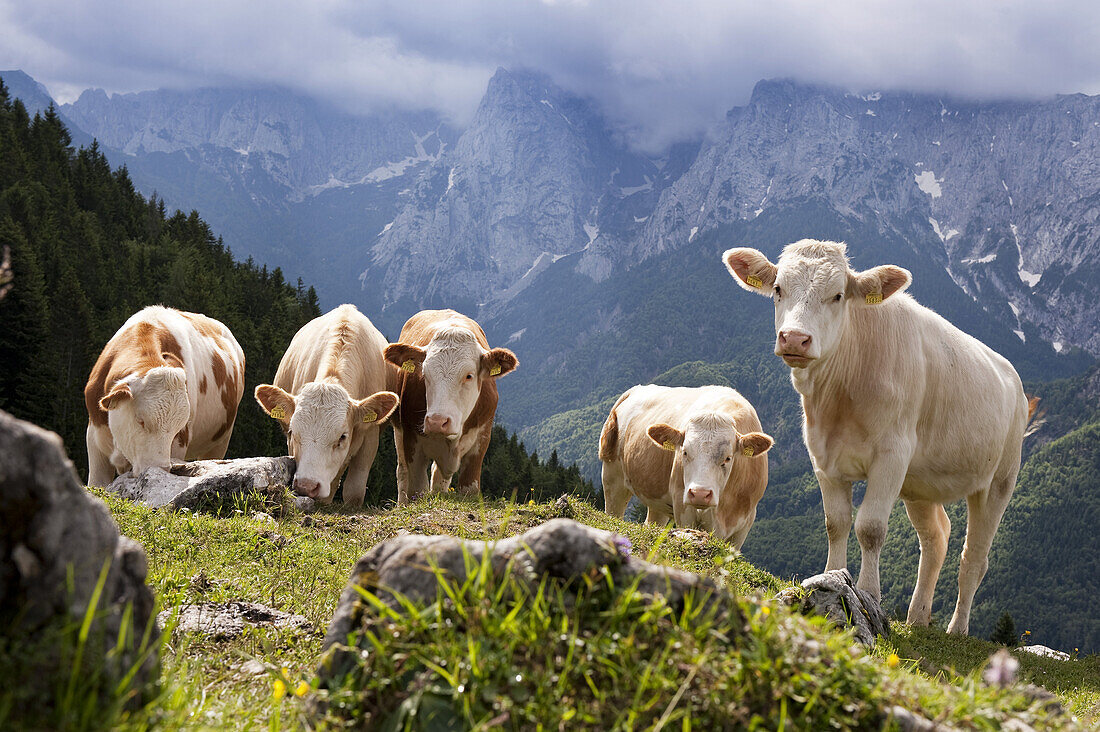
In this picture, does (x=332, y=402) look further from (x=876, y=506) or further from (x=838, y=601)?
(x=876, y=506)

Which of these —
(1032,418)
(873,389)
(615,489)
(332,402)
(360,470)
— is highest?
(873,389)

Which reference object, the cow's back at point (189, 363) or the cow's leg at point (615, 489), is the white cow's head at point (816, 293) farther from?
the cow's back at point (189, 363)

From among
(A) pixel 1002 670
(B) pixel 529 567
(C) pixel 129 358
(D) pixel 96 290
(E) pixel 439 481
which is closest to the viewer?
(A) pixel 1002 670

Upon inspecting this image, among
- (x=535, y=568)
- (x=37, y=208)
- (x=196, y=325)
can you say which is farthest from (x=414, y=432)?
(x=37, y=208)

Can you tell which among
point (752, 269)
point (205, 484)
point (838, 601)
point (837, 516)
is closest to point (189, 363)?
point (205, 484)

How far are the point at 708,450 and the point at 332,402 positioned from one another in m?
5.17

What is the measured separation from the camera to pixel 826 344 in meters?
8.40

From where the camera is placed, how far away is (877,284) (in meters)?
8.70

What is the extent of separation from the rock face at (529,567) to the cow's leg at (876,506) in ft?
20.9

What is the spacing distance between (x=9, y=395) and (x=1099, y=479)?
224595 mm

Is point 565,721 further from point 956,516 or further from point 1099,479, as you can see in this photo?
point 1099,479

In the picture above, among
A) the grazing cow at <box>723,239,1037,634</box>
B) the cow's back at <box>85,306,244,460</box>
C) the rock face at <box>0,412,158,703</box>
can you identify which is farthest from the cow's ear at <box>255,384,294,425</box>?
the rock face at <box>0,412,158,703</box>

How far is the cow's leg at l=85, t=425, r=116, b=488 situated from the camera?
33.9 feet

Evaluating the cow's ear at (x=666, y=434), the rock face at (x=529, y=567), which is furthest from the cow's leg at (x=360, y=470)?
the rock face at (x=529, y=567)
